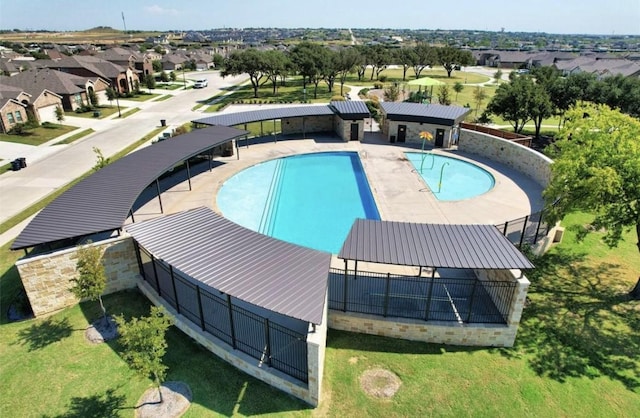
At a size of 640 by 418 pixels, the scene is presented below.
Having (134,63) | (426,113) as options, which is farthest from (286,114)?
(134,63)

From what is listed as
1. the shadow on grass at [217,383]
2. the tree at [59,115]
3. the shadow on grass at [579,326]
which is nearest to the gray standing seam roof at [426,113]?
the shadow on grass at [579,326]

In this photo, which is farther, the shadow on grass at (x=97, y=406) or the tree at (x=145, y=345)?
the shadow on grass at (x=97, y=406)

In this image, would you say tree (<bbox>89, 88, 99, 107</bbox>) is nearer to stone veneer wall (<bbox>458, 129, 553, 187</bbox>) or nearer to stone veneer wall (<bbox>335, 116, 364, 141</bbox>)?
stone veneer wall (<bbox>335, 116, 364, 141</bbox>)

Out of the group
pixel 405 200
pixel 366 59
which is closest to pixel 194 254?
pixel 405 200

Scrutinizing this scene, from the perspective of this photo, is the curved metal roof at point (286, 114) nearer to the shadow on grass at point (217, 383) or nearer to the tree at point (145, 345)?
the shadow on grass at point (217, 383)

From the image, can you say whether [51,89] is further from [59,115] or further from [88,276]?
[88,276]

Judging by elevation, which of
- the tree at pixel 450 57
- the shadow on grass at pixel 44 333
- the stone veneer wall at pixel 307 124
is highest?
the tree at pixel 450 57

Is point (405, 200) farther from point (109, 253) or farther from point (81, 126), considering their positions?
point (81, 126)
